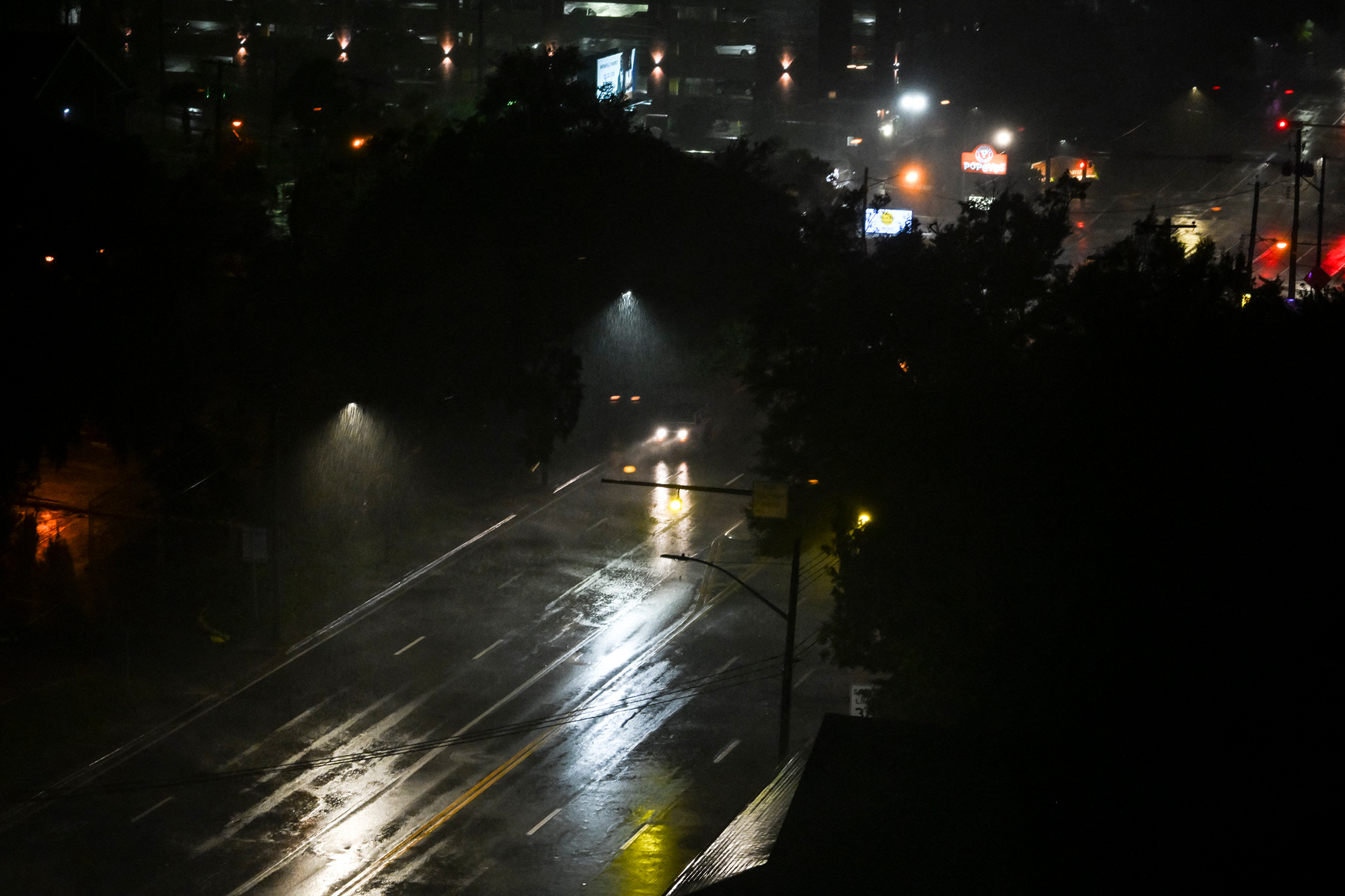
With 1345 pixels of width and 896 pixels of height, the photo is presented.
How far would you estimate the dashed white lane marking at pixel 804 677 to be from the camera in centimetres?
3300

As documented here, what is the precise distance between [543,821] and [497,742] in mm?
4008

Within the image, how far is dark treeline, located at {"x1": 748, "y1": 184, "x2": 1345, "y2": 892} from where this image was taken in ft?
49.3

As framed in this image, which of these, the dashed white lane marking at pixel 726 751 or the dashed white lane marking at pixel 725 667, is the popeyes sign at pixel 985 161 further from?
the dashed white lane marking at pixel 726 751

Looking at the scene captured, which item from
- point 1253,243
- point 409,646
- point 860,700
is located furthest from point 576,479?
point 1253,243

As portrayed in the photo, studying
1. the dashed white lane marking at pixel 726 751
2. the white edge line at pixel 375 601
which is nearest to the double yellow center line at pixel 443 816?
the dashed white lane marking at pixel 726 751

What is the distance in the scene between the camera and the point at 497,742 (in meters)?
29.4

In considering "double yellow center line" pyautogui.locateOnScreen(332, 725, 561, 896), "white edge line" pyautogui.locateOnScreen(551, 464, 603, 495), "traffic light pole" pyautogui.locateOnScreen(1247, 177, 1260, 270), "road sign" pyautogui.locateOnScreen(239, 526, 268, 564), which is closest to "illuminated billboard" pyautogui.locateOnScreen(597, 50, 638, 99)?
"white edge line" pyautogui.locateOnScreen(551, 464, 603, 495)

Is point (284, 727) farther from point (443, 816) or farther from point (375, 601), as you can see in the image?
point (375, 601)

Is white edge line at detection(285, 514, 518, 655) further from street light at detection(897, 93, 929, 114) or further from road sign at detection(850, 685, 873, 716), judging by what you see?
street light at detection(897, 93, 929, 114)

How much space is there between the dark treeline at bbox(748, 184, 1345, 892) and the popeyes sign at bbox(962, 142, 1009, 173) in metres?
64.7

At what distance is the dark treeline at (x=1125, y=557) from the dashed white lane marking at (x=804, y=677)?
8.40 meters

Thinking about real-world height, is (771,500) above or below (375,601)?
above

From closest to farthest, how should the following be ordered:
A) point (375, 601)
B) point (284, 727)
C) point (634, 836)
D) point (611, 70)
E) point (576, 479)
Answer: point (634, 836) < point (284, 727) < point (375, 601) < point (576, 479) < point (611, 70)

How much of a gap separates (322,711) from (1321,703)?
22435 mm
